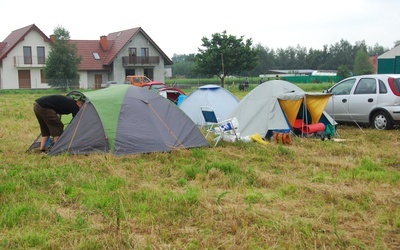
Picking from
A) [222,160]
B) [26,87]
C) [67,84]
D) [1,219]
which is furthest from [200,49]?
[1,219]

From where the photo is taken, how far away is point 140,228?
483 centimetres

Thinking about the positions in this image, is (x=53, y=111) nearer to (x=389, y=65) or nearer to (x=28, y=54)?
(x=389, y=65)

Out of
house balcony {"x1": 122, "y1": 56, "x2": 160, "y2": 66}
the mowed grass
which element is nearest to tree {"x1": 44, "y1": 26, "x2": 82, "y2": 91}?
house balcony {"x1": 122, "y1": 56, "x2": 160, "y2": 66}

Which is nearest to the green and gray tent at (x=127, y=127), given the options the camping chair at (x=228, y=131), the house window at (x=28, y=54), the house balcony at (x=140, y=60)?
the camping chair at (x=228, y=131)

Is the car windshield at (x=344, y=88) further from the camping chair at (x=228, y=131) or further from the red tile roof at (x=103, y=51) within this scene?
the red tile roof at (x=103, y=51)

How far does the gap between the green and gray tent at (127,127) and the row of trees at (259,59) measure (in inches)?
1384

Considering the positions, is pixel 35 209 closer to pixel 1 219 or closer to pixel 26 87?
pixel 1 219

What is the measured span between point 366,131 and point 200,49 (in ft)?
Result: 123

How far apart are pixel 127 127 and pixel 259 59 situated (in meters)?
73.3

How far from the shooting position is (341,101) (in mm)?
12406

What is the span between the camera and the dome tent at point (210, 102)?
13.2 meters

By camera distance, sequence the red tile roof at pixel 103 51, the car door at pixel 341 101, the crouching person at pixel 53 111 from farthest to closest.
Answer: the red tile roof at pixel 103 51
the car door at pixel 341 101
the crouching person at pixel 53 111

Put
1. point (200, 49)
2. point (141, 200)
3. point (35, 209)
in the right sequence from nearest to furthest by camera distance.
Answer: point (35, 209) → point (141, 200) → point (200, 49)

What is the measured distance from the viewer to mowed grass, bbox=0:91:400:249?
179 inches
